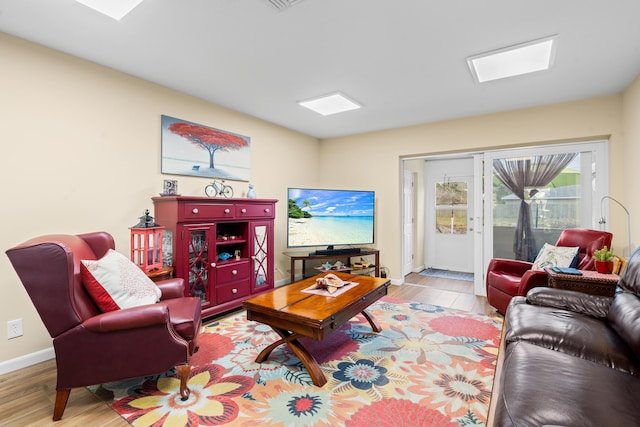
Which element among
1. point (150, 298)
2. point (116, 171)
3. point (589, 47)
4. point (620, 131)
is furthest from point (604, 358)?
point (116, 171)

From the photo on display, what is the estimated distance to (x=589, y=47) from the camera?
2238 mm

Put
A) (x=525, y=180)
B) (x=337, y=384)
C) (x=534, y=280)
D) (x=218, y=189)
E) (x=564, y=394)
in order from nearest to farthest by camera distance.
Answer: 1. (x=564, y=394)
2. (x=337, y=384)
3. (x=534, y=280)
4. (x=218, y=189)
5. (x=525, y=180)

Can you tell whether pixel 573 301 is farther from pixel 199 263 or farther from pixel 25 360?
pixel 25 360

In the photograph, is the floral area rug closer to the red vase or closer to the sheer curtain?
the red vase

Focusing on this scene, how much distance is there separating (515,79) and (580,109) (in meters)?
1.18

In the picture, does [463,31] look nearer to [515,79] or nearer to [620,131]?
[515,79]

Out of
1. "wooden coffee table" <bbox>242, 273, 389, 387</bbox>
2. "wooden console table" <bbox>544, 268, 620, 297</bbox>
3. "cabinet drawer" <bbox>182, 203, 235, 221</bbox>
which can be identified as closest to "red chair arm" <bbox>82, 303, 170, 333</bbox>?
"wooden coffee table" <bbox>242, 273, 389, 387</bbox>

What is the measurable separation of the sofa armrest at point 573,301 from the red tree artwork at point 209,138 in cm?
339

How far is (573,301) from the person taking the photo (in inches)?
78.7

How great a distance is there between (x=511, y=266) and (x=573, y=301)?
1.35 metres

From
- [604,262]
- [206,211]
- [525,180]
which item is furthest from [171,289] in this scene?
[525,180]

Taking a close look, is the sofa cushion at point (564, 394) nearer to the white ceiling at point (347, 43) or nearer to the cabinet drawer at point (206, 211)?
the white ceiling at point (347, 43)

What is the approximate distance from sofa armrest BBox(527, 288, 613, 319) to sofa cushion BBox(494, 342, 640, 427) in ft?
2.63

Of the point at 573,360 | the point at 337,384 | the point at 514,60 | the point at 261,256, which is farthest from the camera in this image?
the point at 261,256
